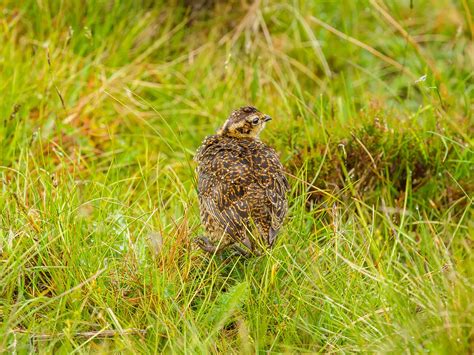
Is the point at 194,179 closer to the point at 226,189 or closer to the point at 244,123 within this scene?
the point at 226,189

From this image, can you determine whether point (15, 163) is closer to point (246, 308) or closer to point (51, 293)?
point (51, 293)

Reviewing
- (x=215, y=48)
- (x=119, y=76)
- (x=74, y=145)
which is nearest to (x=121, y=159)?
(x=74, y=145)

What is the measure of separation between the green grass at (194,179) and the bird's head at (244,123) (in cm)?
44

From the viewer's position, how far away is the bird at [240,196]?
557 centimetres

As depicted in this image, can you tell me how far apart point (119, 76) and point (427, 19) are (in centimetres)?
324

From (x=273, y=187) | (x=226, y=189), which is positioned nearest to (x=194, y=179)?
(x=226, y=189)

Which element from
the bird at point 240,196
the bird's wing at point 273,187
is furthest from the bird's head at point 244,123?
the bird's wing at point 273,187

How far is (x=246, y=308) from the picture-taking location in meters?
5.30

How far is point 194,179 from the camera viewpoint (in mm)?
6102

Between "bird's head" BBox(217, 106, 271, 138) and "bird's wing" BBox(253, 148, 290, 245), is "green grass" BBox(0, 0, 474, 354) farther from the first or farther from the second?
"bird's head" BBox(217, 106, 271, 138)

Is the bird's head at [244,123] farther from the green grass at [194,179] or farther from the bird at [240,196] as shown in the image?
the green grass at [194,179]

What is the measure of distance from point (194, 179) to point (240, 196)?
477 millimetres

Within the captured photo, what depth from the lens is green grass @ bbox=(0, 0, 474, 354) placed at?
4914mm

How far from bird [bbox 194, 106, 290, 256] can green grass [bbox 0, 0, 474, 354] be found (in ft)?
0.38
